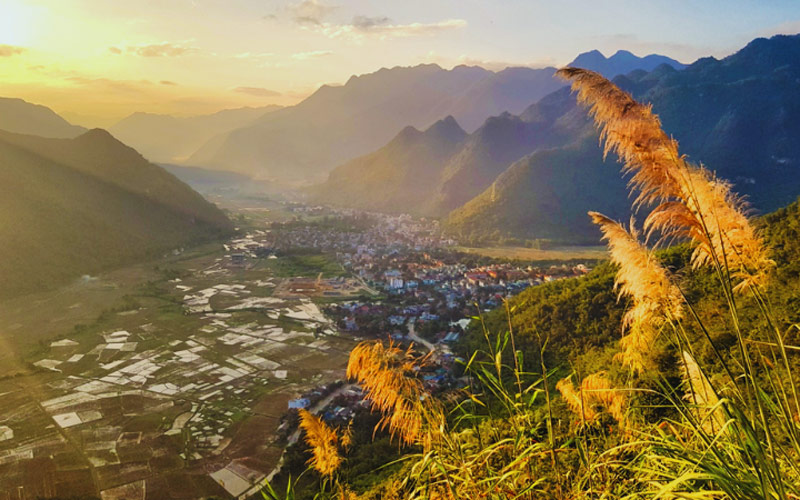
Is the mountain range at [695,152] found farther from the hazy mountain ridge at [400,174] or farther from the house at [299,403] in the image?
the house at [299,403]

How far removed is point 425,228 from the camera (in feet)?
270

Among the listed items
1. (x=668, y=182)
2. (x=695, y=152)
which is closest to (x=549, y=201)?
(x=695, y=152)

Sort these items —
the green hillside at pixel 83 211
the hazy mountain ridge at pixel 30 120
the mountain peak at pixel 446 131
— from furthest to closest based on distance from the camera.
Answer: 1. the hazy mountain ridge at pixel 30 120
2. the mountain peak at pixel 446 131
3. the green hillside at pixel 83 211

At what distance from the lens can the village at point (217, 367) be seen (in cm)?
1678

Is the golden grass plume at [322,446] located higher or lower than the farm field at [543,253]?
higher

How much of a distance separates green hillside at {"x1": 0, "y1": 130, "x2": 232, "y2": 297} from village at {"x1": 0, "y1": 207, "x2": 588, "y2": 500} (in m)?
9.96

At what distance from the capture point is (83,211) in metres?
57.5

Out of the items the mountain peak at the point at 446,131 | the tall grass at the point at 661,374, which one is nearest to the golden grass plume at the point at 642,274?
the tall grass at the point at 661,374

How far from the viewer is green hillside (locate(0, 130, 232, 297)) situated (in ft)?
151

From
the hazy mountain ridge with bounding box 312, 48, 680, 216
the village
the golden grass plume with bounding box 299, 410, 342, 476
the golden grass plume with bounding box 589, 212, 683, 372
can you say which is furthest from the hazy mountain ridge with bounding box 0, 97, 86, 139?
the golden grass plume with bounding box 589, 212, 683, 372

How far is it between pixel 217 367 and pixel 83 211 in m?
44.7

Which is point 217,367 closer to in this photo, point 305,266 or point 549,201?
point 305,266

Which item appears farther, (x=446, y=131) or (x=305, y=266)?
(x=446, y=131)

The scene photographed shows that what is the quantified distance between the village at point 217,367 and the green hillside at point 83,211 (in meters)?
9.96
